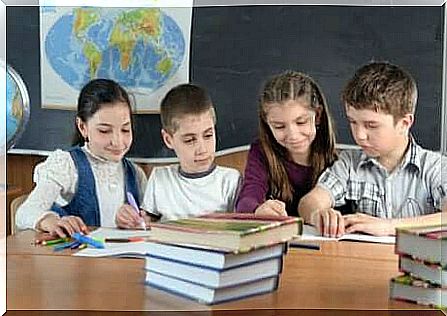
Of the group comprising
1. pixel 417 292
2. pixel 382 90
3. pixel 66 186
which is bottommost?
pixel 417 292

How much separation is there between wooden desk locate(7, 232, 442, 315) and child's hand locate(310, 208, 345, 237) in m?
0.01

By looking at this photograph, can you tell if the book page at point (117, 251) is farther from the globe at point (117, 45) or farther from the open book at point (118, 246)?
the globe at point (117, 45)

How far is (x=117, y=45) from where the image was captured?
2.56 feet

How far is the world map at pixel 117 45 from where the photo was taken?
2.56 feet

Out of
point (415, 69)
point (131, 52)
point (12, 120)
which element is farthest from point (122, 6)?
point (415, 69)

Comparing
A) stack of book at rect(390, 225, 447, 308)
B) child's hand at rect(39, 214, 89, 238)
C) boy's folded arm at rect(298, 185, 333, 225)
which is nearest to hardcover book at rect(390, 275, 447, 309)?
stack of book at rect(390, 225, 447, 308)

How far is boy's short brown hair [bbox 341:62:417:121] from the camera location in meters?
0.78

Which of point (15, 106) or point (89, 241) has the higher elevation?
point (15, 106)

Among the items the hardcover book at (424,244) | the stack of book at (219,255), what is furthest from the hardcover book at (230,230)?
the hardcover book at (424,244)

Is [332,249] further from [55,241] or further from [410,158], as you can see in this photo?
[55,241]

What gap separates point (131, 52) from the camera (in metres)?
0.78

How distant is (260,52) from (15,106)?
26 centimetres

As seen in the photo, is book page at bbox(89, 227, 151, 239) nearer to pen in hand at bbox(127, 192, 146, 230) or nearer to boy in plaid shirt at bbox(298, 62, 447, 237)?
pen in hand at bbox(127, 192, 146, 230)

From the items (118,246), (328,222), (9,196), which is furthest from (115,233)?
(328,222)
